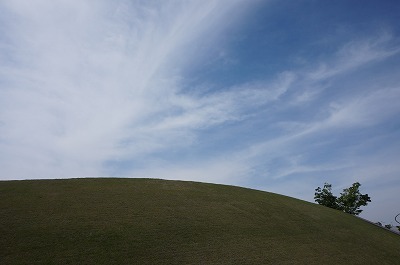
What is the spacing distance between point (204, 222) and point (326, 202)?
4456 cm

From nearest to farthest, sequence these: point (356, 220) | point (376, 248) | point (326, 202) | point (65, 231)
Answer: point (65, 231) < point (376, 248) < point (356, 220) < point (326, 202)

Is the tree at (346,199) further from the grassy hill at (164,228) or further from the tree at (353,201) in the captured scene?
the grassy hill at (164,228)

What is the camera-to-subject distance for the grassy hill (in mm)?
20219

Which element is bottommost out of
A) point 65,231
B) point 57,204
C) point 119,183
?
point 65,231

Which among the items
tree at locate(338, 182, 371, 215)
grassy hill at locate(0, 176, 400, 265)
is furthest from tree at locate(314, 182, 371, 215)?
grassy hill at locate(0, 176, 400, 265)

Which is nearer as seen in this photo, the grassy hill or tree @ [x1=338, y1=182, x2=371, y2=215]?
the grassy hill

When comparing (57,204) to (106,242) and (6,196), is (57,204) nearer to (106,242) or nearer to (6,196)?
(6,196)

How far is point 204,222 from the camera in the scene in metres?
27.6

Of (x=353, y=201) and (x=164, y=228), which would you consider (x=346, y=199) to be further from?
(x=164, y=228)

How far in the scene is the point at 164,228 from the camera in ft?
81.6

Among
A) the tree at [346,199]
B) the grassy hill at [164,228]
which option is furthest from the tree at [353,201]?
the grassy hill at [164,228]

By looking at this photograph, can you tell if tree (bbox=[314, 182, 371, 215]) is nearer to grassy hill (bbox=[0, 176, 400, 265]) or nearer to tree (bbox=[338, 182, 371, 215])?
tree (bbox=[338, 182, 371, 215])

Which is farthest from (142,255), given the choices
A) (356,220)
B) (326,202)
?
(326,202)

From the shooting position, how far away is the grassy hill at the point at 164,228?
20.2 metres
